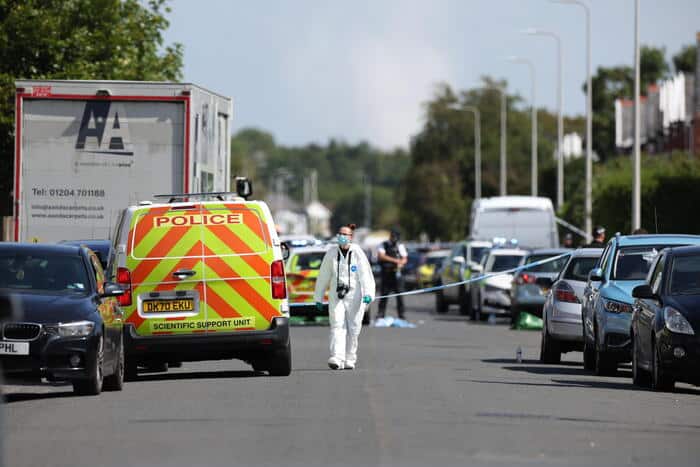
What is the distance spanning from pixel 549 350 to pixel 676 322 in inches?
239

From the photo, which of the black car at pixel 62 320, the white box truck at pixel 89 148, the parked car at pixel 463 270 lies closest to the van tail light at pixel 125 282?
the black car at pixel 62 320

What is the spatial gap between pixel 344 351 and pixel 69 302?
5.00m

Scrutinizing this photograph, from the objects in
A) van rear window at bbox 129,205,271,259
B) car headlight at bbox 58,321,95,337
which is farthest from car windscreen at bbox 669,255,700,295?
car headlight at bbox 58,321,95,337

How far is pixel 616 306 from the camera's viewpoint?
20.1m

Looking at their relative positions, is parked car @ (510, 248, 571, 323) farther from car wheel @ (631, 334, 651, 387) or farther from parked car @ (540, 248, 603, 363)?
car wheel @ (631, 334, 651, 387)

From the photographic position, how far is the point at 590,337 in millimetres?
21219

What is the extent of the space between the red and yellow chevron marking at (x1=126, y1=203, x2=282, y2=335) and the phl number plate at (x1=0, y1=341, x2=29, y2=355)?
283cm

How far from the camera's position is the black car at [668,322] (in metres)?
17.0

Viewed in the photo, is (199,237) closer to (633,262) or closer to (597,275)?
(597,275)

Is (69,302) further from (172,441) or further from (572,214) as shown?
(572,214)

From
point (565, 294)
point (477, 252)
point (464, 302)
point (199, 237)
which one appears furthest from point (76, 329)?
point (464, 302)

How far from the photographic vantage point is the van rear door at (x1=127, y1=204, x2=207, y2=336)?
18.4 meters

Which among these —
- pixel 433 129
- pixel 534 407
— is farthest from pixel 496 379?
pixel 433 129

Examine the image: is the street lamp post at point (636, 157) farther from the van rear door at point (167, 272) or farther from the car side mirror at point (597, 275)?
the van rear door at point (167, 272)
